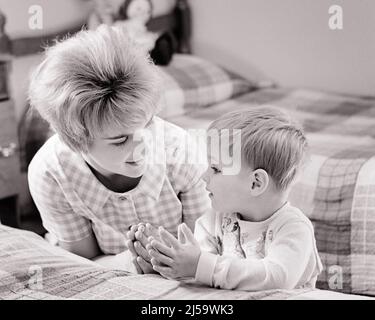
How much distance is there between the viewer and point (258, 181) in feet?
3.01

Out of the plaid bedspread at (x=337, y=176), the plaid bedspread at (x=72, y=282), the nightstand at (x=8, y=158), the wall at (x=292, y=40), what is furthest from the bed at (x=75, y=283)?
the wall at (x=292, y=40)

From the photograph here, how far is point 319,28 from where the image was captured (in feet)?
3.43

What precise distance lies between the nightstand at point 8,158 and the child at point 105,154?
7cm

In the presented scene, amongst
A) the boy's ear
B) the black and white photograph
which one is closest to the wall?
the black and white photograph

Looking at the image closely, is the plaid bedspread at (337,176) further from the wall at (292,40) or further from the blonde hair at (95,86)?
the blonde hair at (95,86)

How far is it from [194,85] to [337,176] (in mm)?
287

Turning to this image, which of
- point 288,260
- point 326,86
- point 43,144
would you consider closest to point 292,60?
point 326,86

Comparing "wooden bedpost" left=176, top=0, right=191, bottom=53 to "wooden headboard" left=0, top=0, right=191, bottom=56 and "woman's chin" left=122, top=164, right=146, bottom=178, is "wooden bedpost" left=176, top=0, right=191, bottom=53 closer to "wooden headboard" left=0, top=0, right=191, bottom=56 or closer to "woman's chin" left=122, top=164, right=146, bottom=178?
"wooden headboard" left=0, top=0, right=191, bottom=56

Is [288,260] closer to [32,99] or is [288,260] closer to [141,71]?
[141,71]

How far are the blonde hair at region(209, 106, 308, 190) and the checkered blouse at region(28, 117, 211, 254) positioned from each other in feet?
0.70

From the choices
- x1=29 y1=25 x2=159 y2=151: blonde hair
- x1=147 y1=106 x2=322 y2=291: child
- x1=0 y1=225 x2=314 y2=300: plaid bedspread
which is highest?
x1=29 y1=25 x2=159 y2=151: blonde hair

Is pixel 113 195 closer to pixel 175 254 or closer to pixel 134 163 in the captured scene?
pixel 134 163

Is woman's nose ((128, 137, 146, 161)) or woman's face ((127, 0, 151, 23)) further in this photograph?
woman's face ((127, 0, 151, 23))

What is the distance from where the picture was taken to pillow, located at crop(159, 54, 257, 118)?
3.76ft
